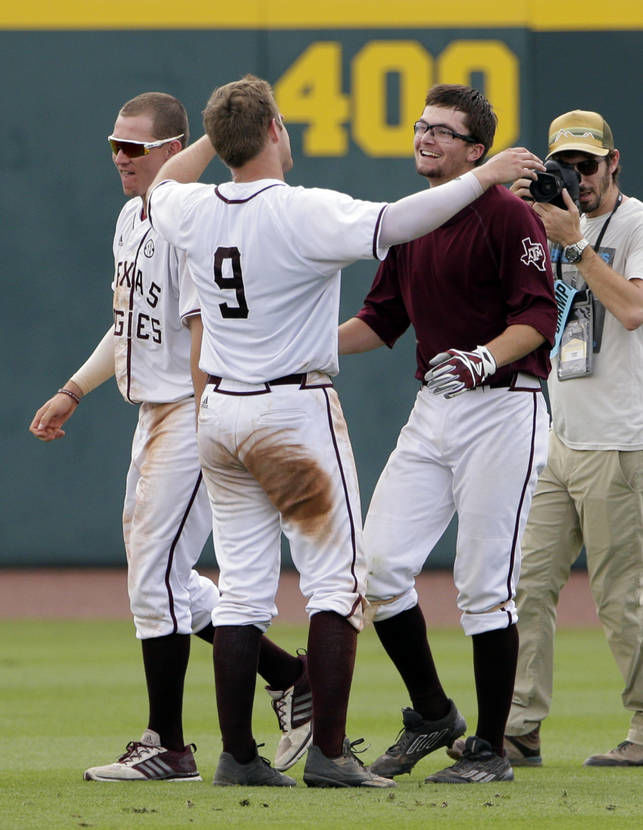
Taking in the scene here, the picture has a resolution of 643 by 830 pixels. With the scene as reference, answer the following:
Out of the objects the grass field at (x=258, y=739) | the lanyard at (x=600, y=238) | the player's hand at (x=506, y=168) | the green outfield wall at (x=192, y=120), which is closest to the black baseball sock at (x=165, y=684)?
the grass field at (x=258, y=739)

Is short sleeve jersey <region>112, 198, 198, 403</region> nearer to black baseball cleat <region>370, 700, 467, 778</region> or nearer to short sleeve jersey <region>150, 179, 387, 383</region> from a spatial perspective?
short sleeve jersey <region>150, 179, 387, 383</region>

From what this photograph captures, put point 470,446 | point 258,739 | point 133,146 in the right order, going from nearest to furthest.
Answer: point 470,446 → point 133,146 → point 258,739

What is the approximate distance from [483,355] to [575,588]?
907 centimetres

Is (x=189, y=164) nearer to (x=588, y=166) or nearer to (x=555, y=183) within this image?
(x=555, y=183)

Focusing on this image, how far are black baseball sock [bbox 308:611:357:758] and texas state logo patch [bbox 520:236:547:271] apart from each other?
4.41ft

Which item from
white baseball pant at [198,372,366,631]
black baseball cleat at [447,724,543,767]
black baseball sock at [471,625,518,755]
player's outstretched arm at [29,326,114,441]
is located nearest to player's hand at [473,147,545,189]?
white baseball pant at [198,372,366,631]

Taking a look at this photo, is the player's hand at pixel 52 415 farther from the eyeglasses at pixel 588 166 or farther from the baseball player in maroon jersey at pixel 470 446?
the eyeglasses at pixel 588 166

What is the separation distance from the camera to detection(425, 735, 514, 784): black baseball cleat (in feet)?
17.3

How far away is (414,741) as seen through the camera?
216 inches

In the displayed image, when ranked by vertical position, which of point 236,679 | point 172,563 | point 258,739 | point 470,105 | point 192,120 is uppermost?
point 192,120

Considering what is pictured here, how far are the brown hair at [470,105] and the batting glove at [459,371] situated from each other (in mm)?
865

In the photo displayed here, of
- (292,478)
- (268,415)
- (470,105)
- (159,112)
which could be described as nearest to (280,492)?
(292,478)

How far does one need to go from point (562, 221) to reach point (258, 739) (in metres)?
2.58

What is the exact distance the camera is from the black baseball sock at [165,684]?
552 cm
